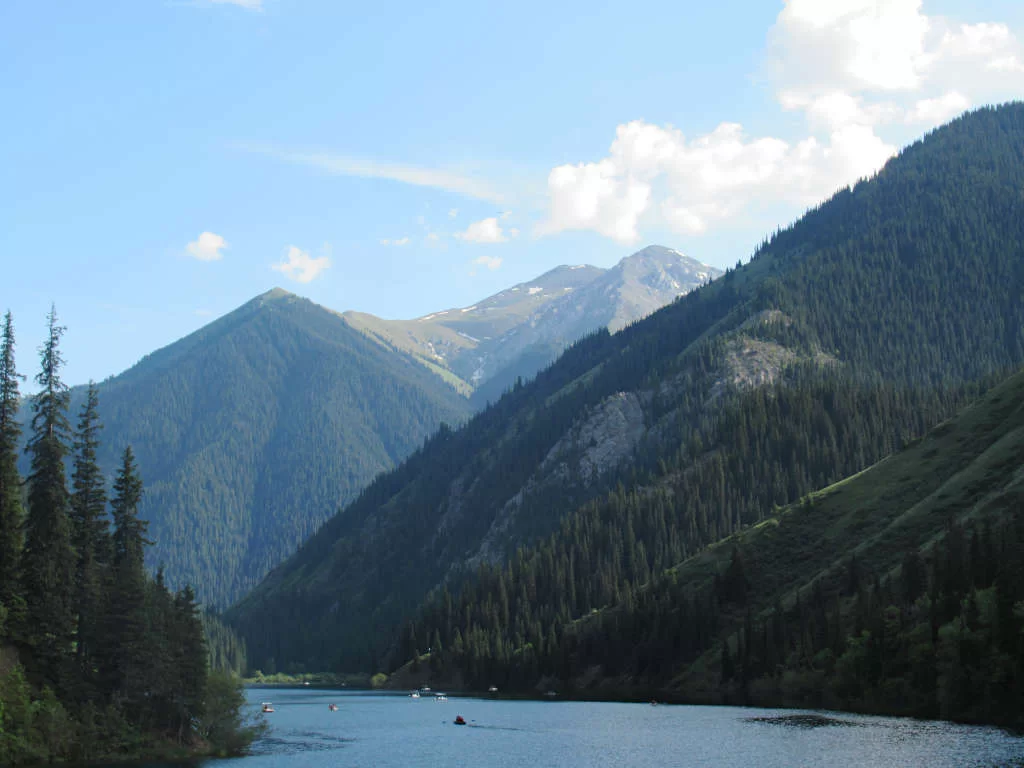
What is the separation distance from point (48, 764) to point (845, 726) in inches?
3270

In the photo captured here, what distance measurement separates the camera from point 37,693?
9531 centimetres

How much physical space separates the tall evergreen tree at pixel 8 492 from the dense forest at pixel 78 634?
0.11 m

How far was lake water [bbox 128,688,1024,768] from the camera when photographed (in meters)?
97.8

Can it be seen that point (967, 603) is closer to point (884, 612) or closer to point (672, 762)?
point (884, 612)

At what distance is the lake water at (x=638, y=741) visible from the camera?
9775cm

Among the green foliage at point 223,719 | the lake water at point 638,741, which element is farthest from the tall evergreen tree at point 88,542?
the lake water at point 638,741

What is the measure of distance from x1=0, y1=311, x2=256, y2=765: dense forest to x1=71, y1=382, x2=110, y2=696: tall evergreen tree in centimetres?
14

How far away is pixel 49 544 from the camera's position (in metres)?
101

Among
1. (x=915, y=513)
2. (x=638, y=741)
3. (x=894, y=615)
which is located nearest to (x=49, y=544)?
(x=638, y=741)

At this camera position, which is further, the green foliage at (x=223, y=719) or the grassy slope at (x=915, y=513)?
the grassy slope at (x=915, y=513)

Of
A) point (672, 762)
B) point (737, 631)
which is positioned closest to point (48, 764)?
point (672, 762)

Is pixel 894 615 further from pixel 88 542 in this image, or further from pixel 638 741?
pixel 88 542

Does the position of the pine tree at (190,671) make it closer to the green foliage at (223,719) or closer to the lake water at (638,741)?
the green foliage at (223,719)

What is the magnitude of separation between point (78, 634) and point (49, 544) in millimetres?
9785
